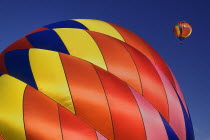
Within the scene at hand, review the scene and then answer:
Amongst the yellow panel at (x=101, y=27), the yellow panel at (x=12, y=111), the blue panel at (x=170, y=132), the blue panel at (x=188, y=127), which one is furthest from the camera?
the yellow panel at (x=101, y=27)

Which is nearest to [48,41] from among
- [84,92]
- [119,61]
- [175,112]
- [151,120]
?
[119,61]

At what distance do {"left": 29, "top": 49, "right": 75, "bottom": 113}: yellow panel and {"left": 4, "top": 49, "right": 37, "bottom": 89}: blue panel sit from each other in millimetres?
94

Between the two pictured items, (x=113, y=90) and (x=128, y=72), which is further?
(x=128, y=72)

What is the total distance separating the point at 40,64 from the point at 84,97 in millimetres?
1121

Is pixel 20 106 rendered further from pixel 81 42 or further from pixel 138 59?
pixel 138 59

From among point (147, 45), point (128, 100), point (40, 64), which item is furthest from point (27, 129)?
point (147, 45)

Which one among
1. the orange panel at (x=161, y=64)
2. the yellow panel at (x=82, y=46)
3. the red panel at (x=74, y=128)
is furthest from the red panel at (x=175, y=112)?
the red panel at (x=74, y=128)

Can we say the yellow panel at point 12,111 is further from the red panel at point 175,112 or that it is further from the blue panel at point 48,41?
the red panel at point 175,112

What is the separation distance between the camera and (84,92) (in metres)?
6.46

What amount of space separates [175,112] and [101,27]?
2732mm

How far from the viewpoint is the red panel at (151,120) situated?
22.1ft

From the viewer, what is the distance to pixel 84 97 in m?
6.43

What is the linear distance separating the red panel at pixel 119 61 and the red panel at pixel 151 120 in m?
0.32

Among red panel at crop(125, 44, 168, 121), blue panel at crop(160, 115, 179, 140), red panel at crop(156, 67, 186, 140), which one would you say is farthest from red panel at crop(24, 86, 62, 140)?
red panel at crop(156, 67, 186, 140)
